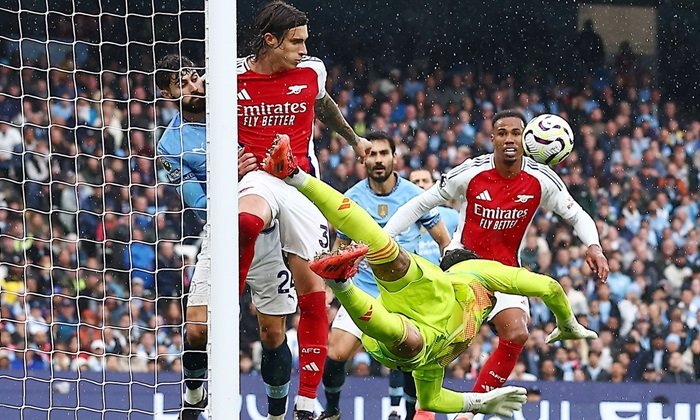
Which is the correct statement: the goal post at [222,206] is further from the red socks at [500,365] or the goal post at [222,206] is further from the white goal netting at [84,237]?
the white goal netting at [84,237]

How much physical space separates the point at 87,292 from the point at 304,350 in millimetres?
5539

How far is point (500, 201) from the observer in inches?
265

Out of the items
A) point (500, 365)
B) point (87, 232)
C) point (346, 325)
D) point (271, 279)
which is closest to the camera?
point (271, 279)

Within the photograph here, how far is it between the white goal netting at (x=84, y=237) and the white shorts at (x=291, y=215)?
3.75m

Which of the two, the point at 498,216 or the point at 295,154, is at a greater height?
the point at 295,154

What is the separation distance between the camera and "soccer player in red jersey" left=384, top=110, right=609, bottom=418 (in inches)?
262

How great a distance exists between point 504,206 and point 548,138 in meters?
0.44

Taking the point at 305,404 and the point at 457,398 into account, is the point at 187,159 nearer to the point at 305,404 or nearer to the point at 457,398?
the point at 305,404

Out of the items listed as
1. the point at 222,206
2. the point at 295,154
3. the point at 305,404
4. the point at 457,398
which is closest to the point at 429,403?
the point at 457,398

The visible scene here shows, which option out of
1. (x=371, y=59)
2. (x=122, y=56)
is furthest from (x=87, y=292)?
(x=371, y=59)

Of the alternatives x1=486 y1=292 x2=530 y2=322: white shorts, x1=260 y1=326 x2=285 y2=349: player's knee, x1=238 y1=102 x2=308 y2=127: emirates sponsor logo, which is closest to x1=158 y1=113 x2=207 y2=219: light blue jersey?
x1=238 y1=102 x2=308 y2=127: emirates sponsor logo

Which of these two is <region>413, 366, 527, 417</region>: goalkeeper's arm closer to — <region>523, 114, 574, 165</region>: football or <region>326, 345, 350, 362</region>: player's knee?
<region>326, 345, 350, 362</region>: player's knee

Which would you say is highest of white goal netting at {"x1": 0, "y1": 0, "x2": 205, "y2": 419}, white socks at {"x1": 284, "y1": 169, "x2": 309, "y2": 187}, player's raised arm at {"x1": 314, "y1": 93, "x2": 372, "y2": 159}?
player's raised arm at {"x1": 314, "y1": 93, "x2": 372, "y2": 159}

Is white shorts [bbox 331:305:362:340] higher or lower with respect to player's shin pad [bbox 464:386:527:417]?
higher
